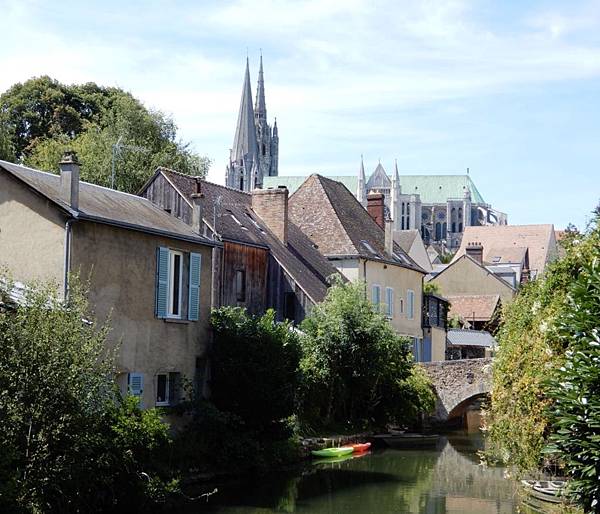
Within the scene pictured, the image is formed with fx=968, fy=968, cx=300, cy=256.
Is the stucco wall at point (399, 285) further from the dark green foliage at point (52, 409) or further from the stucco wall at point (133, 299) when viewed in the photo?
the dark green foliage at point (52, 409)

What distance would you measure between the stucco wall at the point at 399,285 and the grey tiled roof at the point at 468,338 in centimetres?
770

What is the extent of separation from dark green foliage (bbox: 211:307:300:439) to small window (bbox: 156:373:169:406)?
1.59 m

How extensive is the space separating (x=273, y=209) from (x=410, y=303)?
10.8 meters

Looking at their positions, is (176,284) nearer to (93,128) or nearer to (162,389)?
(162,389)

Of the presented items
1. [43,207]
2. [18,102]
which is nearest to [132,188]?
[18,102]

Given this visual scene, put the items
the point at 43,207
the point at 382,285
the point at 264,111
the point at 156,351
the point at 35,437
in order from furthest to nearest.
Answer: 1. the point at 264,111
2. the point at 382,285
3. the point at 156,351
4. the point at 43,207
5. the point at 35,437

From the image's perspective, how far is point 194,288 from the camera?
72.9 feet

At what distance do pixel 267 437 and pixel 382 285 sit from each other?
17381mm

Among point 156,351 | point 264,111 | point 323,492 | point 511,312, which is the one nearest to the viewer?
point 511,312

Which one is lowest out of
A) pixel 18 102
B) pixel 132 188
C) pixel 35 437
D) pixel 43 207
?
pixel 35 437

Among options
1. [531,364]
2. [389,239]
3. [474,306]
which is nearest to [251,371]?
[531,364]

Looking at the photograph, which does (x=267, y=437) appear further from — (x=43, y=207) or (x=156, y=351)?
(x=43, y=207)

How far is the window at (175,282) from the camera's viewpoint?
21578 mm

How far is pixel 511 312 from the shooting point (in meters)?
17.3
